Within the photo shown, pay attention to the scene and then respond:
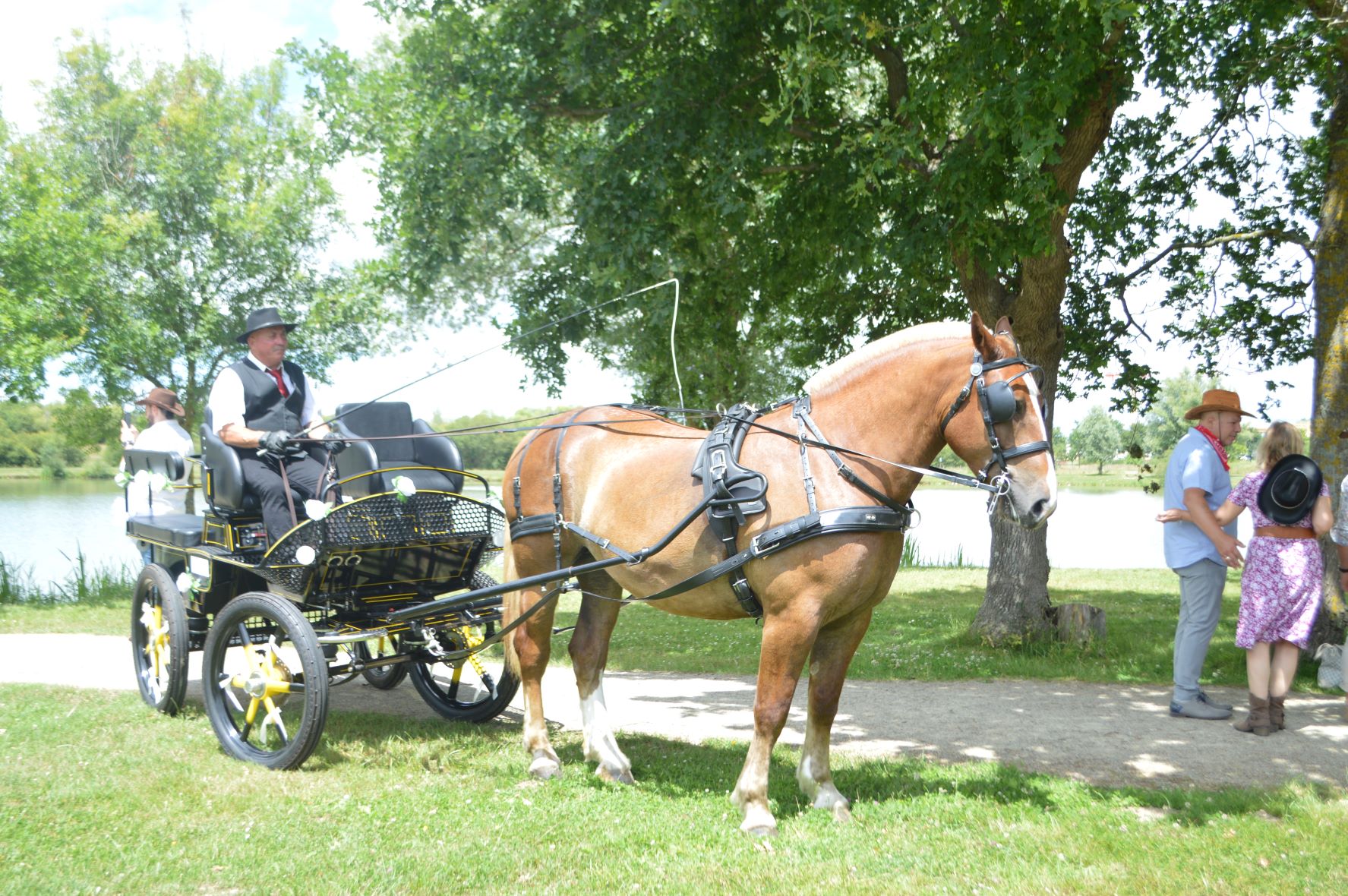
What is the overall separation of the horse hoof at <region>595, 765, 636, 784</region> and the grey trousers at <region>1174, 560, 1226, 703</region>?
3821 mm

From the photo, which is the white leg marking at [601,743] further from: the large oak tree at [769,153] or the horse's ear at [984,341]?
the large oak tree at [769,153]

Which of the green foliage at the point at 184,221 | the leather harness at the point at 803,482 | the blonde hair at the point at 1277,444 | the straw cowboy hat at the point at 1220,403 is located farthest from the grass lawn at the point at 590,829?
the green foliage at the point at 184,221

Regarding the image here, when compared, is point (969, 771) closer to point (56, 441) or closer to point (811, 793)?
point (811, 793)

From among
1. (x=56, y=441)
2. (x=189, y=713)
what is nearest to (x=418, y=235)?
(x=189, y=713)

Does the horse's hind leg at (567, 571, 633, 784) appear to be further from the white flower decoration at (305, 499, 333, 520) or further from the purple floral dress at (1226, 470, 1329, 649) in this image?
the purple floral dress at (1226, 470, 1329, 649)

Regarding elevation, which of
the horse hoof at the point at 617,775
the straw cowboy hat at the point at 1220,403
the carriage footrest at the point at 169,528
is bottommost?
the horse hoof at the point at 617,775

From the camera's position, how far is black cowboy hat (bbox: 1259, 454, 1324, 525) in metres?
6.17

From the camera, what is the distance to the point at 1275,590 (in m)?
6.25

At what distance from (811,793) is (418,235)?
718 cm

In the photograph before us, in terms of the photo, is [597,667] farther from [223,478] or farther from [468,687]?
[223,478]

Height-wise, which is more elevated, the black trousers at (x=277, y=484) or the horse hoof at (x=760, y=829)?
the black trousers at (x=277, y=484)

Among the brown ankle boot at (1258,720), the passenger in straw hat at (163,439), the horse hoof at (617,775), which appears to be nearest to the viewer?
the horse hoof at (617,775)

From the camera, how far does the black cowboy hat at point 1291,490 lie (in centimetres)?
617

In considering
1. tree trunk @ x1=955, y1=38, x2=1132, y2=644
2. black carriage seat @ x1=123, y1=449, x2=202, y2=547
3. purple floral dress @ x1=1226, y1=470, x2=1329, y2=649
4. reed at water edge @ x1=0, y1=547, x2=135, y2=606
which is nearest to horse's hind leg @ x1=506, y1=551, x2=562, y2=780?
black carriage seat @ x1=123, y1=449, x2=202, y2=547
